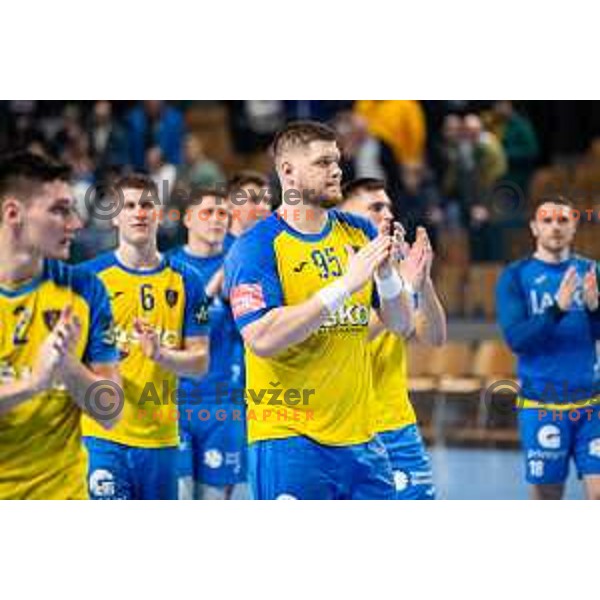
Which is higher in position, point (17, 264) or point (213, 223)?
point (213, 223)

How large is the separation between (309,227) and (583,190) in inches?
180

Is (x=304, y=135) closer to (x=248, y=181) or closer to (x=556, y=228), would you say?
(x=248, y=181)

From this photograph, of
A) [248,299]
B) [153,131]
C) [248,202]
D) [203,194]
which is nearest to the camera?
[248,299]

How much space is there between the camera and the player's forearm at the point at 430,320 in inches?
346

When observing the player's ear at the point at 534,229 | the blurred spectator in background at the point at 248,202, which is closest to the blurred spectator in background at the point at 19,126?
the blurred spectator in background at the point at 248,202

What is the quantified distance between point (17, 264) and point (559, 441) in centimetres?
364

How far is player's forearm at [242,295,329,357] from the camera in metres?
7.75

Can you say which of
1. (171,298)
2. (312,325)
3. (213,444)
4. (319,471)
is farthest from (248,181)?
(319,471)

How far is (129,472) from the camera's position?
9.02 metres

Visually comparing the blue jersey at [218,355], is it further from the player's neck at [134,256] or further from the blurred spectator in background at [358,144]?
the blurred spectator in background at [358,144]

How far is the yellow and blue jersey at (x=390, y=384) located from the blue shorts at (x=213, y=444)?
130cm

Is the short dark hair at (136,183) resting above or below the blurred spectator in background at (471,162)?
below
